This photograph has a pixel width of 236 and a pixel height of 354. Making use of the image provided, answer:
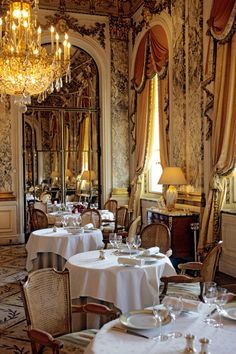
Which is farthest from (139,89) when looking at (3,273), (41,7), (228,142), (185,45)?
(3,273)

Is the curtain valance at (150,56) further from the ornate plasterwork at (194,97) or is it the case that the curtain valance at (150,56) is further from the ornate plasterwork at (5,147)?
the ornate plasterwork at (5,147)

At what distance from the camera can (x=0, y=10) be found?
8.91 meters

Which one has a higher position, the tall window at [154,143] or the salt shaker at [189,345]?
the tall window at [154,143]

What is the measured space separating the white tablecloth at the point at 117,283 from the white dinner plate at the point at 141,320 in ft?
4.12

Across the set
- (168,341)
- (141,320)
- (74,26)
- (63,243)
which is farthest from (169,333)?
(74,26)

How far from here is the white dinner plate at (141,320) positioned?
221 cm

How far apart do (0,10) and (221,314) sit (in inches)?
324

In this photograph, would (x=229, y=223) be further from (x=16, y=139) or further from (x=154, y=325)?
(x=16, y=139)

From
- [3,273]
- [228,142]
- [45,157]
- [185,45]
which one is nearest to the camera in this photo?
[228,142]

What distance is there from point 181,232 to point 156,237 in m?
1.77

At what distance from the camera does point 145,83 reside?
29.2 ft

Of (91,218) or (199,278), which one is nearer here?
(199,278)

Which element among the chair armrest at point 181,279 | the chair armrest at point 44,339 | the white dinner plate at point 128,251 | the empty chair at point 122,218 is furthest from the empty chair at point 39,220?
the chair armrest at point 44,339

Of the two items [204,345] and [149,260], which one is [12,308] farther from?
[204,345]
